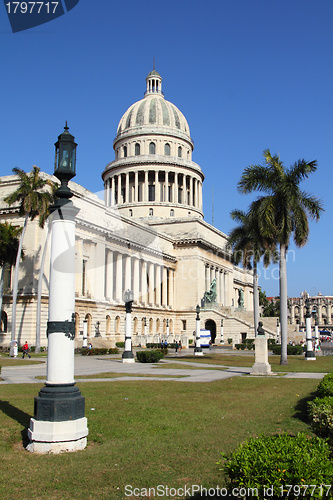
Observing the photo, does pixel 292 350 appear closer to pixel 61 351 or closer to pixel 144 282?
pixel 144 282

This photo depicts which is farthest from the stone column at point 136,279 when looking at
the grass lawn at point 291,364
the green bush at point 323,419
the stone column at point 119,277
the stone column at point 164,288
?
the green bush at point 323,419

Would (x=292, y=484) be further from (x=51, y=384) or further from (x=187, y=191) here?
(x=187, y=191)

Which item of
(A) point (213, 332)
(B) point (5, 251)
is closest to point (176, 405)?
(B) point (5, 251)

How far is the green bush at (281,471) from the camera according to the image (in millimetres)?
4746

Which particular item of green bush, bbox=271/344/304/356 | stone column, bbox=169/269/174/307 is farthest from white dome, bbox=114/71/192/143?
green bush, bbox=271/344/304/356

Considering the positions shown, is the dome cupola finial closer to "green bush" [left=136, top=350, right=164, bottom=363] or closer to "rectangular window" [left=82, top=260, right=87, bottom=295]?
"rectangular window" [left=82, top=260, right=87, bottom=295]

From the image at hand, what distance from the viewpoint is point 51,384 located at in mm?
9383

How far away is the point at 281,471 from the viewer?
4.87 meters

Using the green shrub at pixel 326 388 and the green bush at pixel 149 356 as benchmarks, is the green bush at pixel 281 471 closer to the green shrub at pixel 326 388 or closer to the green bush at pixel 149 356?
the green shrub at pixel 326 388

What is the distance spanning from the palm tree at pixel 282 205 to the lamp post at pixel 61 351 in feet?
76.7

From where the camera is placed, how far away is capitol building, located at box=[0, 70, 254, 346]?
2116 inches

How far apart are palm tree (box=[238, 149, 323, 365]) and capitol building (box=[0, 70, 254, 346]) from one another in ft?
75.3

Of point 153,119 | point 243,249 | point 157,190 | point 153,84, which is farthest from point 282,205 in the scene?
point 153,84

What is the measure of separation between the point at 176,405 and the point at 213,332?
2513 inches
